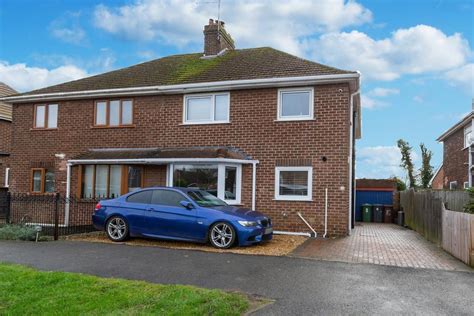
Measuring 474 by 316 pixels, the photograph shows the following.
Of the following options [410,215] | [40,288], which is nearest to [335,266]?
[40,288]

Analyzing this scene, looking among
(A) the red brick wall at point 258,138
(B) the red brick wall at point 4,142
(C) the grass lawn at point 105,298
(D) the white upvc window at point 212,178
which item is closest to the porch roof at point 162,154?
(A) the red brick wall at point 258,138

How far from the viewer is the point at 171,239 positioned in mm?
11000

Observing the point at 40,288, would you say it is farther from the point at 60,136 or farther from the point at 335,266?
the point at 60,136

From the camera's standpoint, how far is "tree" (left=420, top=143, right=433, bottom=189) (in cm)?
3472

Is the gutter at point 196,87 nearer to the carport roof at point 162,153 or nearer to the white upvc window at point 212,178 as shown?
the carport roof at point 162,153

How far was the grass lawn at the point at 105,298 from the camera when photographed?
5434 mm

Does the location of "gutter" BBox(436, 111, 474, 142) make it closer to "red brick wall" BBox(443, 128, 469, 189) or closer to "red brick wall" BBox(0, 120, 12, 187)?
"red brick wall" BBox(443, 128, 469, 189)

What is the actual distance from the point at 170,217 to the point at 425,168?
29179 millimetres

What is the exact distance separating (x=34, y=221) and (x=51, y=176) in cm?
176

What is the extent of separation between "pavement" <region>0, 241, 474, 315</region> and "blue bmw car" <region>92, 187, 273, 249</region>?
0.78m

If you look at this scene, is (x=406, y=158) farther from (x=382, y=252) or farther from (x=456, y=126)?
(x=382, y=252)

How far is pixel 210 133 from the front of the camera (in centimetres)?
1477

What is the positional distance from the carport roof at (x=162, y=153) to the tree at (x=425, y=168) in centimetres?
2521

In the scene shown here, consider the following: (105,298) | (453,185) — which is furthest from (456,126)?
(105,298)
